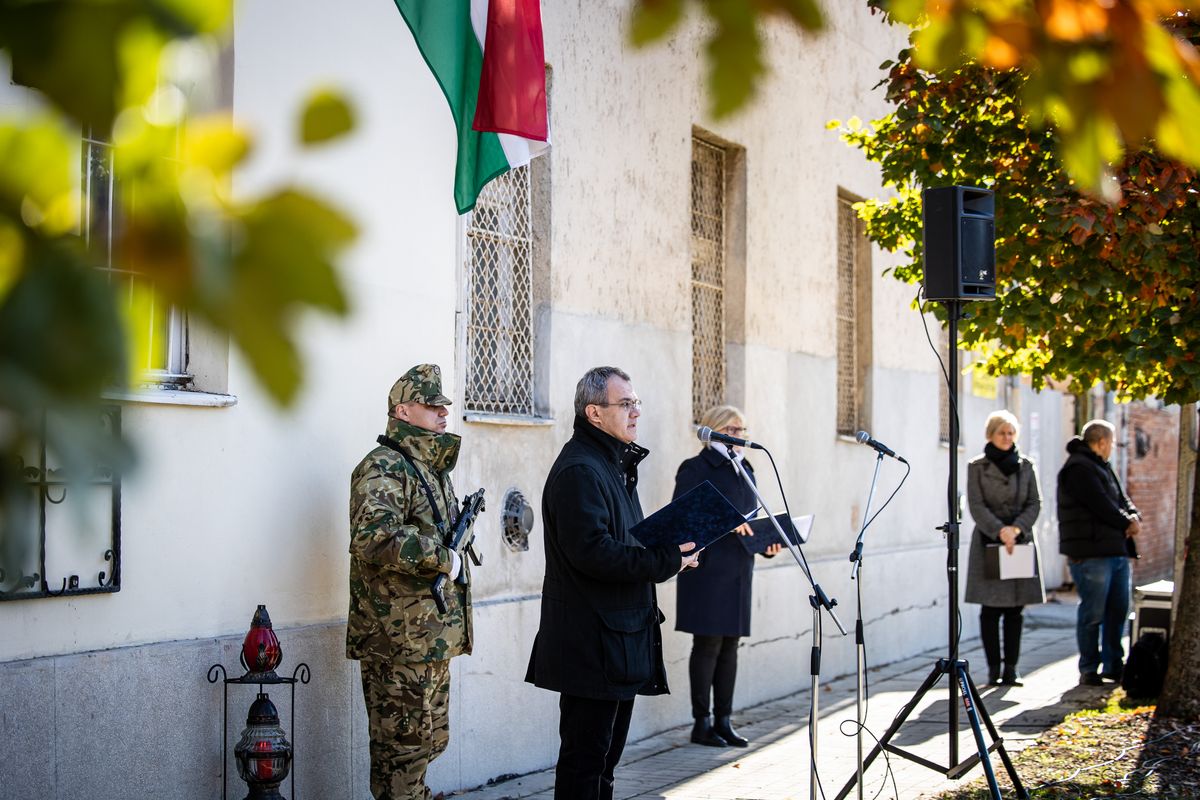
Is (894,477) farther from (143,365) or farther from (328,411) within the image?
(143,365)

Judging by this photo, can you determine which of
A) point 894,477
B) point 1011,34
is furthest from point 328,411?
point 894,477

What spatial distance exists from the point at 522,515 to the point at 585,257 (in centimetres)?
167

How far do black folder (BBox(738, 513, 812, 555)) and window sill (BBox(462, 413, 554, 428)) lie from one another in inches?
49.6

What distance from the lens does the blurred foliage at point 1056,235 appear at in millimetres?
7918

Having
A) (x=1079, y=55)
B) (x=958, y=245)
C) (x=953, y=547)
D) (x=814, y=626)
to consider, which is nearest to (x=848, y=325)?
(x=958, y=245)

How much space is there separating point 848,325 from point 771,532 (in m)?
6.47

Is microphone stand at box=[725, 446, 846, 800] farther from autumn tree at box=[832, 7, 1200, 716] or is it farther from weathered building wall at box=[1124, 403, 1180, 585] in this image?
weathered building wall at box=[1124, 403, 1180, 585]

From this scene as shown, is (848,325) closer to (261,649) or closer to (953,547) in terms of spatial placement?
(953,547)

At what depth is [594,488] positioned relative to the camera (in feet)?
18.6

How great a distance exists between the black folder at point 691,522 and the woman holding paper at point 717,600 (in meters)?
3.05

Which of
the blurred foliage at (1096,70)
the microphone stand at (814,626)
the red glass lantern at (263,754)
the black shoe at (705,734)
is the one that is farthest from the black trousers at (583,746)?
the blurred foliage at (1096,70)

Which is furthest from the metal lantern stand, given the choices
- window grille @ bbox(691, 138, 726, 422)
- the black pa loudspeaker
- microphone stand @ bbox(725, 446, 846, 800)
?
window grille @ bbox(691, 138, 726, 422)

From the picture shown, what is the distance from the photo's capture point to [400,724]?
611cm

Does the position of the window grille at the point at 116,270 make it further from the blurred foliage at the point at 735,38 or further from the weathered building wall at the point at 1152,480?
the weathered building wall at the point at 1152,480
